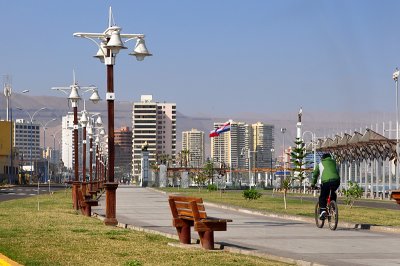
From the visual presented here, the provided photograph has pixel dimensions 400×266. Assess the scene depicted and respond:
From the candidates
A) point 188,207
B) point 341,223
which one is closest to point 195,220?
point 188,207

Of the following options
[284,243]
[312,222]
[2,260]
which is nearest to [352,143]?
[312,222]

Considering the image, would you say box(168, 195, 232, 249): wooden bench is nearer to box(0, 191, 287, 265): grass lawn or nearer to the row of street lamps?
box(0, 191, 287, 265): grass lawn

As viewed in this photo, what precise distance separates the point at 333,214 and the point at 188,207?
7.09 metres

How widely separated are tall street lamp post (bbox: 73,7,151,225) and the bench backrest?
665 centimetres

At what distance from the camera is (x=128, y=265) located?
42.4 ft

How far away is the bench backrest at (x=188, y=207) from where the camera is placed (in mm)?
17141

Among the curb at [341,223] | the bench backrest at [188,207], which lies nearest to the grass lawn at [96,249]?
the bench backrest at [188,207]

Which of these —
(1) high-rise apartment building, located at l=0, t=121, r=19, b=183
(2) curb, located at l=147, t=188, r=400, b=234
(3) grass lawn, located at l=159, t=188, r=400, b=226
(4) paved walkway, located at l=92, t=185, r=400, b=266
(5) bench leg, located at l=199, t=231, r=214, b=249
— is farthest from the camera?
(1) high-rise apartment building, located at l=0, t=121, r=19, b=183

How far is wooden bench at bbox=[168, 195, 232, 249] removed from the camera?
1683 centimetres

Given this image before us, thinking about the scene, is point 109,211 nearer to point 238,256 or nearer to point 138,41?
point 138,41

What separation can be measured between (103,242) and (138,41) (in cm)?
880

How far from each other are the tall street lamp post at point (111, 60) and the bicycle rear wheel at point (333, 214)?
5.43 meters

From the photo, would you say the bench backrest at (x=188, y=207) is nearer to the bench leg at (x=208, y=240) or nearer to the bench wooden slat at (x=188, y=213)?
the bench wooden slat at (x=188, y=213)

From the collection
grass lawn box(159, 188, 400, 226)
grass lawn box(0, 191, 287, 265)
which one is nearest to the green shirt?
grass lawn box(159, 188, 400, 226)
